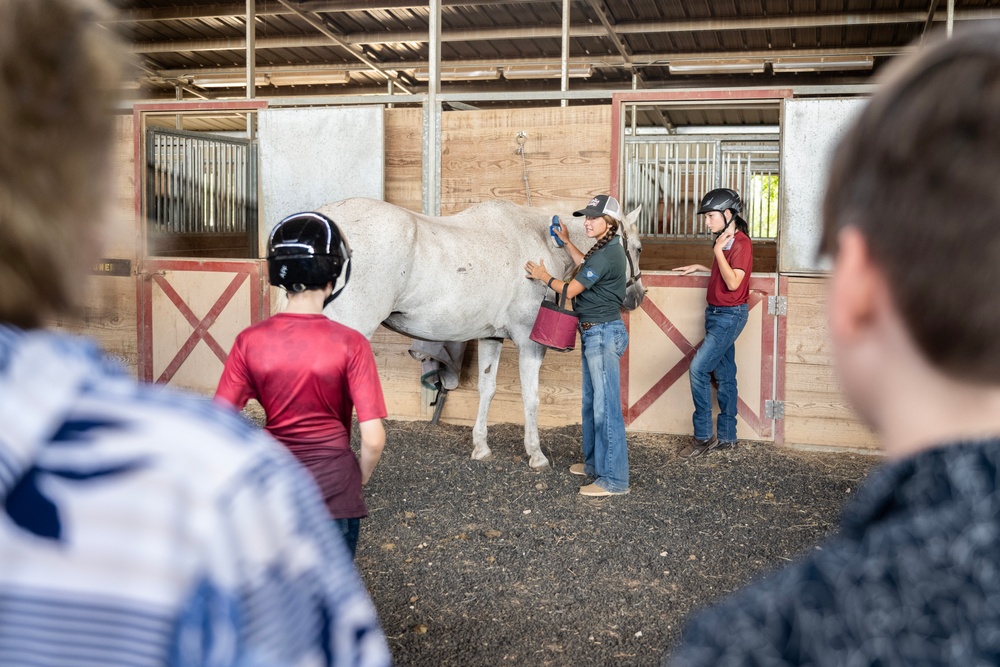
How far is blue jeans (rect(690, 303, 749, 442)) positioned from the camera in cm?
568

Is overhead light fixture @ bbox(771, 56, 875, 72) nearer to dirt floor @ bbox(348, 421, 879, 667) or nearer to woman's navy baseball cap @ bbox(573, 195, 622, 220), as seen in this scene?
dirt floor @ bbox(348, 421, 879, 667)

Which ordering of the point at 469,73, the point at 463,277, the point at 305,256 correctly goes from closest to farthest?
1. the point at 305,256
2. the point at 463,277
3. the point at 469,73

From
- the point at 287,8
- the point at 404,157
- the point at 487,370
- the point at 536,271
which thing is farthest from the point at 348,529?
the point at 287,8

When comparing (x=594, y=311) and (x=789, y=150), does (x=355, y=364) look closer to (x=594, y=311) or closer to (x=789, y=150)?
(x=594, y=311)

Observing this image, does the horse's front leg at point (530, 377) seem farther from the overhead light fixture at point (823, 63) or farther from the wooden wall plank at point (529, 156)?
the overhead light fixture at point (823, 63)

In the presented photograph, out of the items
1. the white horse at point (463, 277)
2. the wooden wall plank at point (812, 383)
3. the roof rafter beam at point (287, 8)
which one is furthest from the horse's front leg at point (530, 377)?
the roof rafter beam at point (287, 8)

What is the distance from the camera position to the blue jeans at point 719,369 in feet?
18.6

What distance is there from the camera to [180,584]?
0.59m

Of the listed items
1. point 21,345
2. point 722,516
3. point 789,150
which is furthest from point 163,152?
point 21,345

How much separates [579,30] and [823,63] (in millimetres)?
2918

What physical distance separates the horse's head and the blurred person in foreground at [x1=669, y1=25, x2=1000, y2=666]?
493cm

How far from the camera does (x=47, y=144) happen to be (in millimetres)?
635

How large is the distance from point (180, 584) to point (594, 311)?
172 inches

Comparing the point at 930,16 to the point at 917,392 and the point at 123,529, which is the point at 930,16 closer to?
the point at 917,392
